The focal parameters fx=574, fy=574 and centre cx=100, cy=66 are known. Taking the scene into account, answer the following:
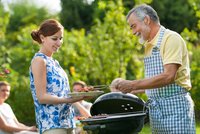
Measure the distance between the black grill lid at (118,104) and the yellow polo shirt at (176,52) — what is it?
1.97ft

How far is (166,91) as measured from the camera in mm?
4238

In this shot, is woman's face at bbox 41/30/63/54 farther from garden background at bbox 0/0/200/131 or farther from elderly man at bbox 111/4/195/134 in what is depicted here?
garden background at bbox 0/0/200/131

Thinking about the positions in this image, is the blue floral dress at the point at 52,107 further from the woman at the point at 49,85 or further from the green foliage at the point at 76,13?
the green foliage at the point at 76,13

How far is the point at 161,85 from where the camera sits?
4.06 m

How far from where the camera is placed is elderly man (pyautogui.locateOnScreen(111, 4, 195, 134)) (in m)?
4.11

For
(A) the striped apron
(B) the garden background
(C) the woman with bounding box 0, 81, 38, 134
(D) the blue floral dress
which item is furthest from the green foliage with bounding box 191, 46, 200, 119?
(D) the blue floral dress

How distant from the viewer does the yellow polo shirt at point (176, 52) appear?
403cm

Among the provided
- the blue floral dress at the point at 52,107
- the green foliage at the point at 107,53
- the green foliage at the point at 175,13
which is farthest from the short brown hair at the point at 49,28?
the green foliage at the point at 175,13

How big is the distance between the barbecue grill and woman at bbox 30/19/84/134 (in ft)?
0.73

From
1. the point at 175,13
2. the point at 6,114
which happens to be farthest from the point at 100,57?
the point at 175,13

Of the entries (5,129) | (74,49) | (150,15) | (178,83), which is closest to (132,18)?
(150,15)

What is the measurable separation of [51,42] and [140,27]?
0.67 m

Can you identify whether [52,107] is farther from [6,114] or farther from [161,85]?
[6,114]

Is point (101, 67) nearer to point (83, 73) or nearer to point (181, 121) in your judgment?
point (83, 73)
